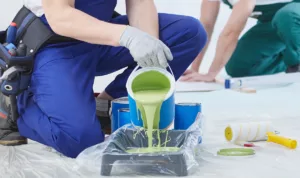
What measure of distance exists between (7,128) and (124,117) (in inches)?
17.9

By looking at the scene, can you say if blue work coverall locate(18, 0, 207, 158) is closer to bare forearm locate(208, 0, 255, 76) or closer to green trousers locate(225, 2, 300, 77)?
bare forearm locate(208, 0, 255, 76)

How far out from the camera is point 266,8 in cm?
373

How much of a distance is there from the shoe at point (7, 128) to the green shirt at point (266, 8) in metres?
2.16

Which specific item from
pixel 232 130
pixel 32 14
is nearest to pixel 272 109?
pixel 232 130

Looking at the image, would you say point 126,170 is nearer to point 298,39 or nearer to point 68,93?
point 68,93

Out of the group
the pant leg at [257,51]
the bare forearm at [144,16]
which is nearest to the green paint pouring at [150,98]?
the bare forearm at [144,16]

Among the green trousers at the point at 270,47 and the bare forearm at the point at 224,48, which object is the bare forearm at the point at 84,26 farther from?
the green trousers at the point at 270,47

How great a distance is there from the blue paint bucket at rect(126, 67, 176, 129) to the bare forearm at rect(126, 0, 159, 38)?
1.05 ft

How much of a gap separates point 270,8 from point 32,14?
2.32m

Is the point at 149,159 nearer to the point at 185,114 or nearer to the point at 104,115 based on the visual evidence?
the point at 185,114

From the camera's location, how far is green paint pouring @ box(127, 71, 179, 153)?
1490 mm

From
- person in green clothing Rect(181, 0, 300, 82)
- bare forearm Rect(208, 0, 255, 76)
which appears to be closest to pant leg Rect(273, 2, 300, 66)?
person in green clothing Rect(181, 0, 300, 82)

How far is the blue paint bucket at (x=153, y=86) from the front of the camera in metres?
1.52

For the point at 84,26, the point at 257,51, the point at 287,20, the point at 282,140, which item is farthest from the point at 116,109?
the point at 257,51
